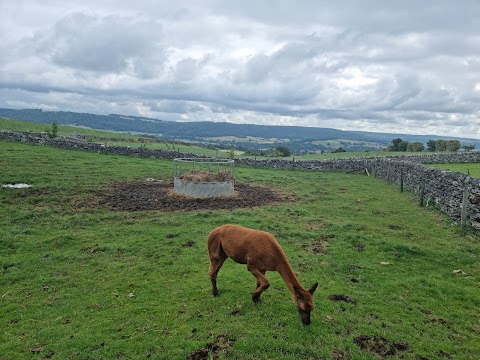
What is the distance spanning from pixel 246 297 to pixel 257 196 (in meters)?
13.0

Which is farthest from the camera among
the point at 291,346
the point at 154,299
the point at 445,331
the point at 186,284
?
the point at 186,284

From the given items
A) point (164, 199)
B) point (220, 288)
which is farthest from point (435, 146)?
point (220, 288)

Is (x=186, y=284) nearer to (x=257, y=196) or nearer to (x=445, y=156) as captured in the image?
(x=257, y=196)

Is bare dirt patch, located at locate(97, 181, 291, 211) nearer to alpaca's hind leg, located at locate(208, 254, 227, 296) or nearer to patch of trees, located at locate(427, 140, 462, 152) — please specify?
alpaca's hind leg, located at locate(208, 254, 227, 296)

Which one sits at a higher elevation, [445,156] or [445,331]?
[445,156]

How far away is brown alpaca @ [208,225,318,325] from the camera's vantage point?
625 centimetres

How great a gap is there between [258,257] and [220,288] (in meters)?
1.73

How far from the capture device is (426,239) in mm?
12211

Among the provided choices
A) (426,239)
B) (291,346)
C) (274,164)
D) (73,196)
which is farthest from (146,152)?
(291,346)

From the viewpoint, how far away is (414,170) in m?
22.7

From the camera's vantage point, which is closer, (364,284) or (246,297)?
(246,297)

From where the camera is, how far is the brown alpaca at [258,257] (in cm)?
625

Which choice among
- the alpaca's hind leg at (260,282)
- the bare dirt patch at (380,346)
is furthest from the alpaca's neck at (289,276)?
the bare dirt patch at (380,346)

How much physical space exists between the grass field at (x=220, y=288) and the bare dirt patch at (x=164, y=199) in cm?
106
